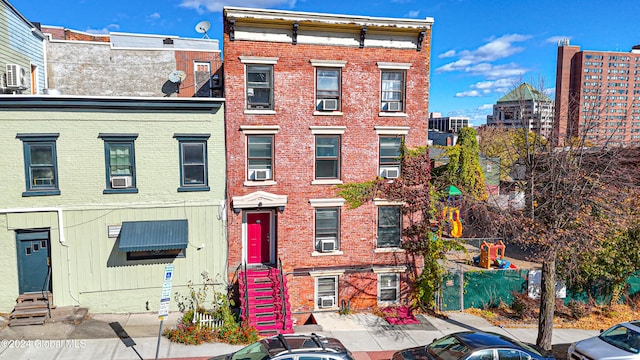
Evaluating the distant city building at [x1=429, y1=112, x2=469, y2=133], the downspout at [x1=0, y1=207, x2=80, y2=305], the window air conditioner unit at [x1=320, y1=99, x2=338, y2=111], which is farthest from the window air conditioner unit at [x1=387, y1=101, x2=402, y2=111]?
the distant city building at [x1=429, y1=112, x2=469, y2=133]

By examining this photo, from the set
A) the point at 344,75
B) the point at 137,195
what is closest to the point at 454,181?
the point at 344,75

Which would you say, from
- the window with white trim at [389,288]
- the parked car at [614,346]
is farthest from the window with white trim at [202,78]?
the parked car at [614,346]

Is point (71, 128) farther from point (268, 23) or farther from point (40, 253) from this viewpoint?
point (268, 23)

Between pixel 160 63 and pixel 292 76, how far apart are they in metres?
A: 9.06

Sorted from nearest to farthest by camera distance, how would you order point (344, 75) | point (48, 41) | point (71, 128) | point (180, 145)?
point (71, 128)
point (180, 145)
point (344, 75)
point (48, 41)

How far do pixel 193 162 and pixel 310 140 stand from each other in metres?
4.55

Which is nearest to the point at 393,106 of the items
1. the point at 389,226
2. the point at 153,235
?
the point at 389,226

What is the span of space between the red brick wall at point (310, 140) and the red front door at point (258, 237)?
0.68 meters

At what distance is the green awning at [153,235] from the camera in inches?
570

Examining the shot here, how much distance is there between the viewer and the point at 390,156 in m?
17.6

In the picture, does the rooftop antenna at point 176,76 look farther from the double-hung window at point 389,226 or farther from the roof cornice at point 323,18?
the double-hung window at point 389,226

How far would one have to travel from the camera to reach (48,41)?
20.3 m

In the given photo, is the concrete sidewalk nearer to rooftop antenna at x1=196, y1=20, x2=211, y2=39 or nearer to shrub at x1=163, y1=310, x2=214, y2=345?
shrub at x1=163, y1=310, x2=214, y2=345

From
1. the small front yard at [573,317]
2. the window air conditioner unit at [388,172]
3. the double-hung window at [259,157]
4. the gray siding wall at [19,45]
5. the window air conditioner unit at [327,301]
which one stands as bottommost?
the small front yard at [573,317]
